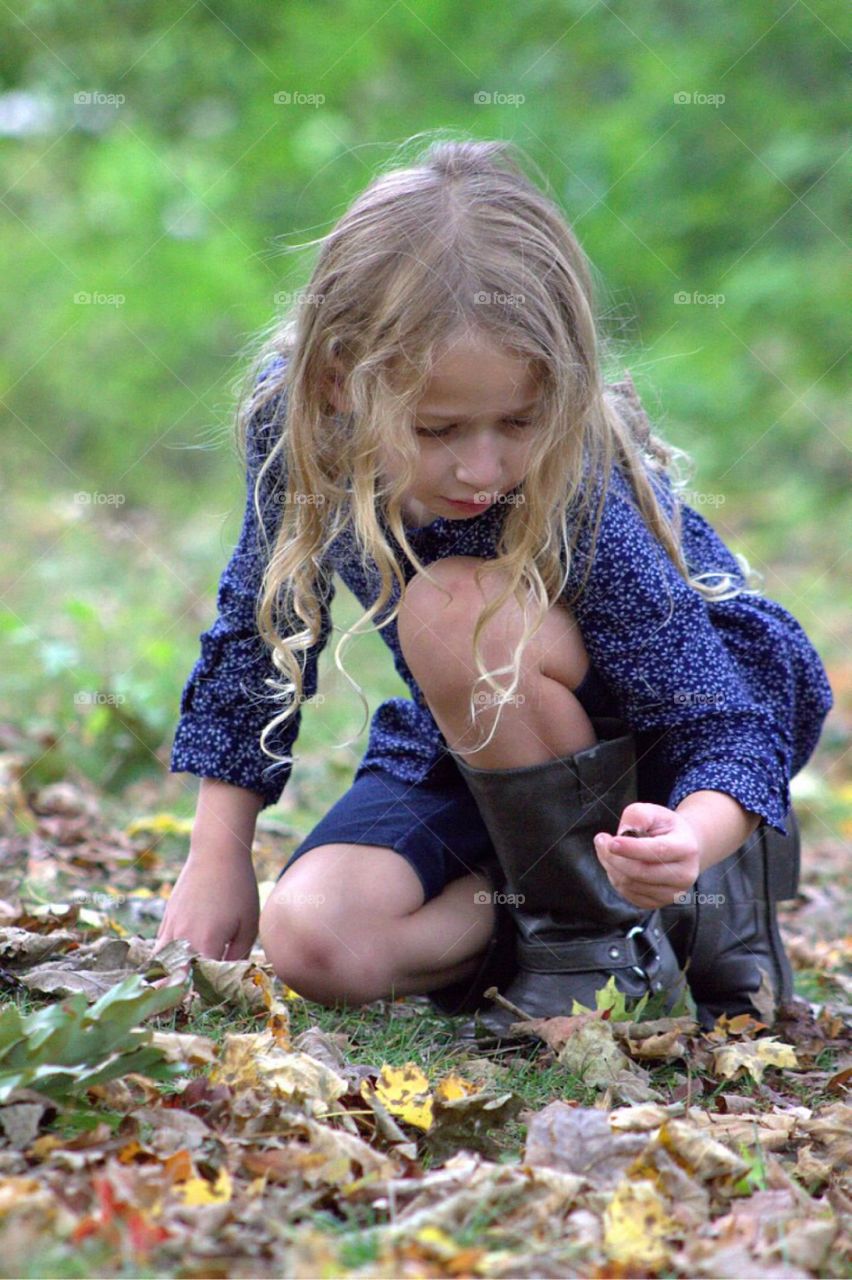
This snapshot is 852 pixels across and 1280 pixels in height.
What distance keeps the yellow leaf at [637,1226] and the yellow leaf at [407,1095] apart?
0.85 feet

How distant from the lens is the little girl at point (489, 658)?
1630mm

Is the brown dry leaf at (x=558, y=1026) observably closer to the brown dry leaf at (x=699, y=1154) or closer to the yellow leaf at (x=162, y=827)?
the brown dry leaf at (x=699, y=1154)

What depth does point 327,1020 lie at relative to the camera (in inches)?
71.3

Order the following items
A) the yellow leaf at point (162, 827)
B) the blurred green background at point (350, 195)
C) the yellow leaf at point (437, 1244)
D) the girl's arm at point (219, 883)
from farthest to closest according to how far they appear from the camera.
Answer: the blurred green background at point (350, 195), the yellow leaf at point (162, 827), the girl's arm at point (219, 883), the yellow leaf at point (437, 1244)

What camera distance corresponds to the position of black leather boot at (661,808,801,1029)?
1974mm

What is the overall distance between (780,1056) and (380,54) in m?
6.40

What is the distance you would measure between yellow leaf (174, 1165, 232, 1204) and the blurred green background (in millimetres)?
4052

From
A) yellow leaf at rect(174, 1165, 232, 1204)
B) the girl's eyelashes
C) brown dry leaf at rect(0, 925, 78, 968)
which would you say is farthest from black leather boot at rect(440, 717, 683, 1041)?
yellow leaf at rect(174, 1165, 232, 1204)

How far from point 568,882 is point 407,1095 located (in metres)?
0.48

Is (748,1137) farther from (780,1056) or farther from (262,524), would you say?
(262,524)

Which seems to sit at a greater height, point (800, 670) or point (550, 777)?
point (800, 670)

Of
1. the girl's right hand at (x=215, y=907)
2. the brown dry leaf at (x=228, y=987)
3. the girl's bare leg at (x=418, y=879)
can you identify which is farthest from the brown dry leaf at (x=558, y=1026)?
the girl's right hand at (x=215, y=907)

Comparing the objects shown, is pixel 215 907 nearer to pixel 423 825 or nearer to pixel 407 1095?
pixel 423 825

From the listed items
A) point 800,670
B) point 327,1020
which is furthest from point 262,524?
point 800,670
